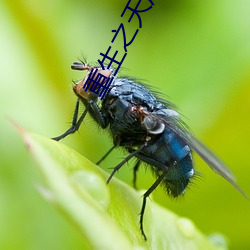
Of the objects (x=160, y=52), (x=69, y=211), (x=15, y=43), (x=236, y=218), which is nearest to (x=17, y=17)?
(x=15, y=43)

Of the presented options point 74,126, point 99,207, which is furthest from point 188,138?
point 99,207

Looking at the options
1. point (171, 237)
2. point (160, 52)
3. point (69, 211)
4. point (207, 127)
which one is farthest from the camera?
point (160, 52)

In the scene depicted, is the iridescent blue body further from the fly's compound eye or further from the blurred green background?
the blurred green background

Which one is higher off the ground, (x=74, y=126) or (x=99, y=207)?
(x=99, y=207)

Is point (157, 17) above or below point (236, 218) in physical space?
above

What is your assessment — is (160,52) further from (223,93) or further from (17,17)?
(17,17)

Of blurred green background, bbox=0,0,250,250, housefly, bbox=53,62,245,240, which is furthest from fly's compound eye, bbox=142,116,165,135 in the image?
blurred green background, bbox=0,0,250,250

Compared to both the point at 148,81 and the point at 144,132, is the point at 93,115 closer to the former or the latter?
the point at 144,132
